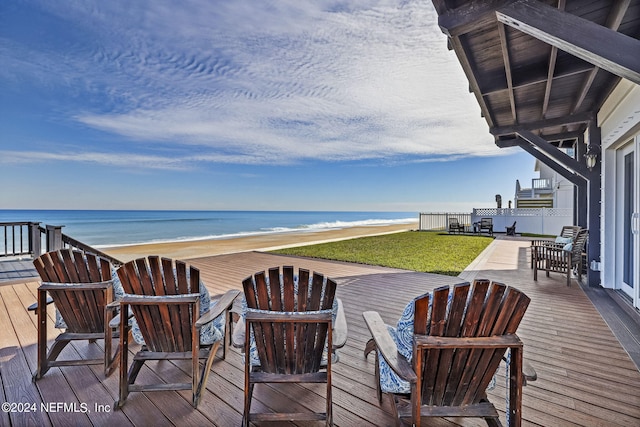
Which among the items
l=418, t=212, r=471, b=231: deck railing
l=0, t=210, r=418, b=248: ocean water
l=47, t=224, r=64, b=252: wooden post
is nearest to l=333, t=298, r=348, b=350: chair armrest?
l=47, t=224, r=64, b=252: wooden post

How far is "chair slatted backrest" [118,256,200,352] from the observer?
171 cm

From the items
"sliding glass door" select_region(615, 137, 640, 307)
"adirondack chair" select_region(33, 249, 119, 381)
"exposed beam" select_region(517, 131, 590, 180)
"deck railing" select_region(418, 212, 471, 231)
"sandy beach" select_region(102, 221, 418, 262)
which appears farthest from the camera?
"deck railing" select_region(418, 212, 471, 231)

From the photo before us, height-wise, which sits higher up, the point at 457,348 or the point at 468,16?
the point at 468,16

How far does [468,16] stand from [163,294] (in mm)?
3018

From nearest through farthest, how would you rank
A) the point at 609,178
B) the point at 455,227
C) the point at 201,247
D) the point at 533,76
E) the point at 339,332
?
the point at 339,332, the point at 533,76, the point at 609,178, the point at 201,247, the point at 455,227

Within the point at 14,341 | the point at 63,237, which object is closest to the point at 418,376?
the point at 14,341

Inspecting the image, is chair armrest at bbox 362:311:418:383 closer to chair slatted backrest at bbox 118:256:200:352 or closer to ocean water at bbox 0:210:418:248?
chair slatted backrest at bbox 118:256:200:352

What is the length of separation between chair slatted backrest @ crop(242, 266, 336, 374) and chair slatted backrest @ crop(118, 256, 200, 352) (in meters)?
0.47

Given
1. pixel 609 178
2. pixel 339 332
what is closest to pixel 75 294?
pixel 339 332

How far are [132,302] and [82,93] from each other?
15.0 m

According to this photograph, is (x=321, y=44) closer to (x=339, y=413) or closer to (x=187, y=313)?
(x=187, y=313)

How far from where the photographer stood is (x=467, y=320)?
1.24 m

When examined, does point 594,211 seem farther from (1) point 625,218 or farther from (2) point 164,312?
(2) point 164,312

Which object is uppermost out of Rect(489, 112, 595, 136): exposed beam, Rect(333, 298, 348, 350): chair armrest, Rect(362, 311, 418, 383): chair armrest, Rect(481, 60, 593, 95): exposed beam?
Rect(481, 60, 593, 95): exposed beam
